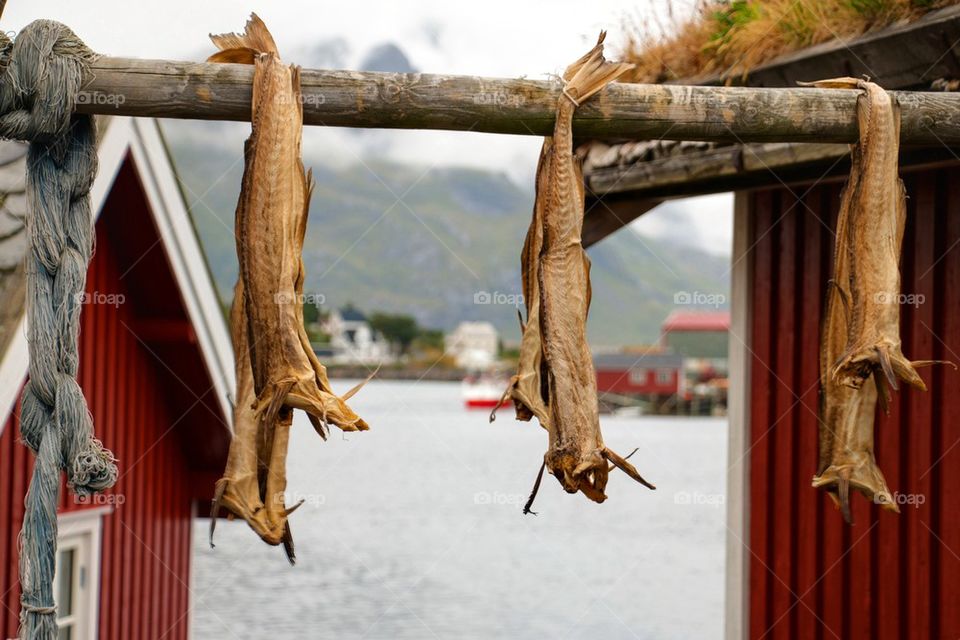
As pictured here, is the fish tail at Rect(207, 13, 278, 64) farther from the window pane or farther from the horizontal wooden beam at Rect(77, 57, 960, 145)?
the window pane

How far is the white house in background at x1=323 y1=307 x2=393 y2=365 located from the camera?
8881cm

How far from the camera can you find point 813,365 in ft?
19.0

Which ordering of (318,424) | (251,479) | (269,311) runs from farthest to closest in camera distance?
(251,479) < (269,311) < (318,424)

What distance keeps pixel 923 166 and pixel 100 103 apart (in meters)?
3.33

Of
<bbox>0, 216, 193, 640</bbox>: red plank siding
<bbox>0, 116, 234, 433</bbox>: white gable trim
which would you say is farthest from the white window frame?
<bbox>0, 116, 234, 433</bbox>: white gable trim

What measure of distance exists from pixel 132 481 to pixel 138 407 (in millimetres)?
495

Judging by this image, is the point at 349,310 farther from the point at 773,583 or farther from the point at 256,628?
the point at 773,583

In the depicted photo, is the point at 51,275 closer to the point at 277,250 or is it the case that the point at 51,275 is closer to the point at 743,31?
the point at 277,250

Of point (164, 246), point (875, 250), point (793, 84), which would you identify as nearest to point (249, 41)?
point (875, 250)

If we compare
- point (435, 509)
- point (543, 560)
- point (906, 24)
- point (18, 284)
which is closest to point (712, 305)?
point (906, 24)

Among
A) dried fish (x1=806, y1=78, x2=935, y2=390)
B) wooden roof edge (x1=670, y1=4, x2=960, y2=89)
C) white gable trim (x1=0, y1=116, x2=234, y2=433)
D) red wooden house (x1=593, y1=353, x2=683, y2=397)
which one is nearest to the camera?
dried fish (x1=806, y1=78, x2=935, y2=390)

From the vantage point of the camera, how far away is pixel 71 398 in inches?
129

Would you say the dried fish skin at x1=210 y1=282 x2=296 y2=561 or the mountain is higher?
the mountain

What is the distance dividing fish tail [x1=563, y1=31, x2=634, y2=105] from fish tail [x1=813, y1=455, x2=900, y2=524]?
1322 mm
